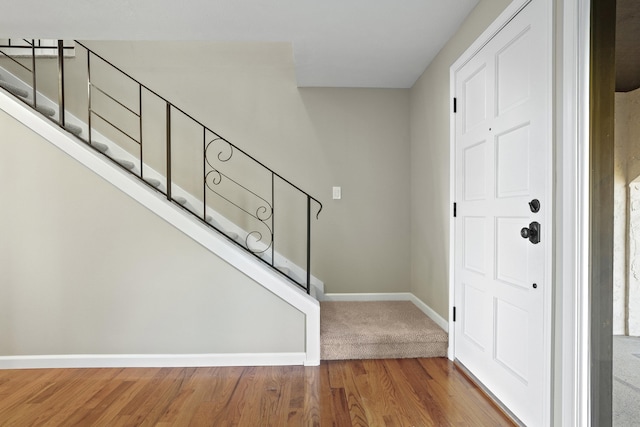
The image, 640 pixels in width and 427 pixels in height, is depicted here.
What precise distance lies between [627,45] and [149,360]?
3096 millimetres

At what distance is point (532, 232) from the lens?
1.68m

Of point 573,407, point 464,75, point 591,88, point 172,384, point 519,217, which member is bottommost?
point 172,384

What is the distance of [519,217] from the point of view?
181cm

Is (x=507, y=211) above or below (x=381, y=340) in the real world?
above

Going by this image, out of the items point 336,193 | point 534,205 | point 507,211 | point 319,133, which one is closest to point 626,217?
point 534,205

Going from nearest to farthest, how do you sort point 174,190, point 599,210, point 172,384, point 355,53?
point 599,210
point 172,384
point 355,53
point 174,190

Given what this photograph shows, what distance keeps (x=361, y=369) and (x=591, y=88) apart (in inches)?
80.0

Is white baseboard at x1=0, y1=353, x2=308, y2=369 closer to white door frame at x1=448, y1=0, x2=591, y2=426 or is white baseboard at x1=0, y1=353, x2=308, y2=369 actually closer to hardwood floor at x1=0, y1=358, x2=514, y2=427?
hardwood floor at x1=0, y1=358, x2=514, y2=427

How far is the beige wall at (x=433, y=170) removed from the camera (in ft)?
8.55

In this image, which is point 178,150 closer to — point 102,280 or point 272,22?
point 102,280

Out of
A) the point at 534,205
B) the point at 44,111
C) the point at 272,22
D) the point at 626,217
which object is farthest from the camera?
the point at 44,111

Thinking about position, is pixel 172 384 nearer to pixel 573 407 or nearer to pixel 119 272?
pixel 119 272

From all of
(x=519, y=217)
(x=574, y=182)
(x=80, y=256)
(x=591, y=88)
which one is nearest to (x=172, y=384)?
(x=80, y=256)

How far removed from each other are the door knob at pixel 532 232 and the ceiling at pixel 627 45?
613mm
